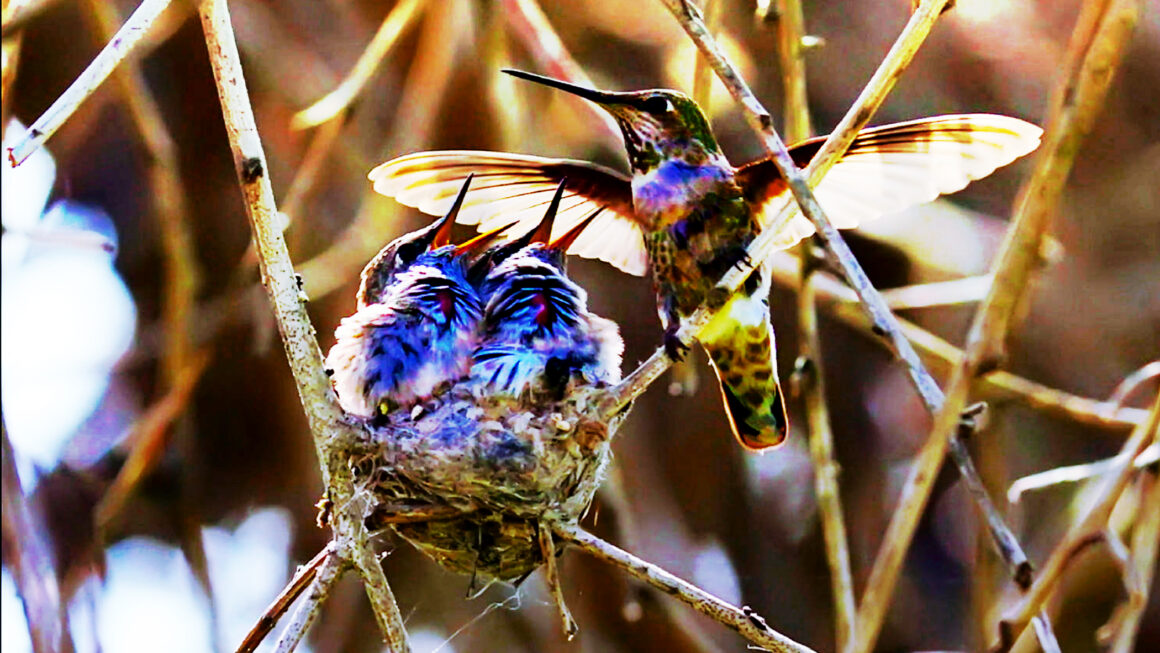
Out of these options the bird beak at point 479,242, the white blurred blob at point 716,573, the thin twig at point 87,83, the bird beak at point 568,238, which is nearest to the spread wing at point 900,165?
the bird beak at point 568,238

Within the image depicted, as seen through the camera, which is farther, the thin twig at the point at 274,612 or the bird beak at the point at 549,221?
the bird beak at the point at 549,221

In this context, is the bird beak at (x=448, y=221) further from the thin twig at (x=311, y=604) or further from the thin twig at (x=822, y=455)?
the thin twig at (x=311, y=604)

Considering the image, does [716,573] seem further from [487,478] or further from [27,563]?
[27,563]

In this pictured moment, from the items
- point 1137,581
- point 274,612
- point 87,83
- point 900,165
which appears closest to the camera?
point 87,83

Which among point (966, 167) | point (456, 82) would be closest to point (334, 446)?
point (966, 167)

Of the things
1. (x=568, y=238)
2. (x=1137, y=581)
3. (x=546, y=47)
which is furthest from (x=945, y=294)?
(x=1137, y=581)

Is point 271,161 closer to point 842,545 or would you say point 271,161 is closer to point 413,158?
point 413,158

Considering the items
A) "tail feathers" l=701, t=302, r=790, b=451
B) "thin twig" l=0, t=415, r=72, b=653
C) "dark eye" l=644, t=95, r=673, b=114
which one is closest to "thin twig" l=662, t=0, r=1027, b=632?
"dark eye" l=644, t=95, r=673, b=114
